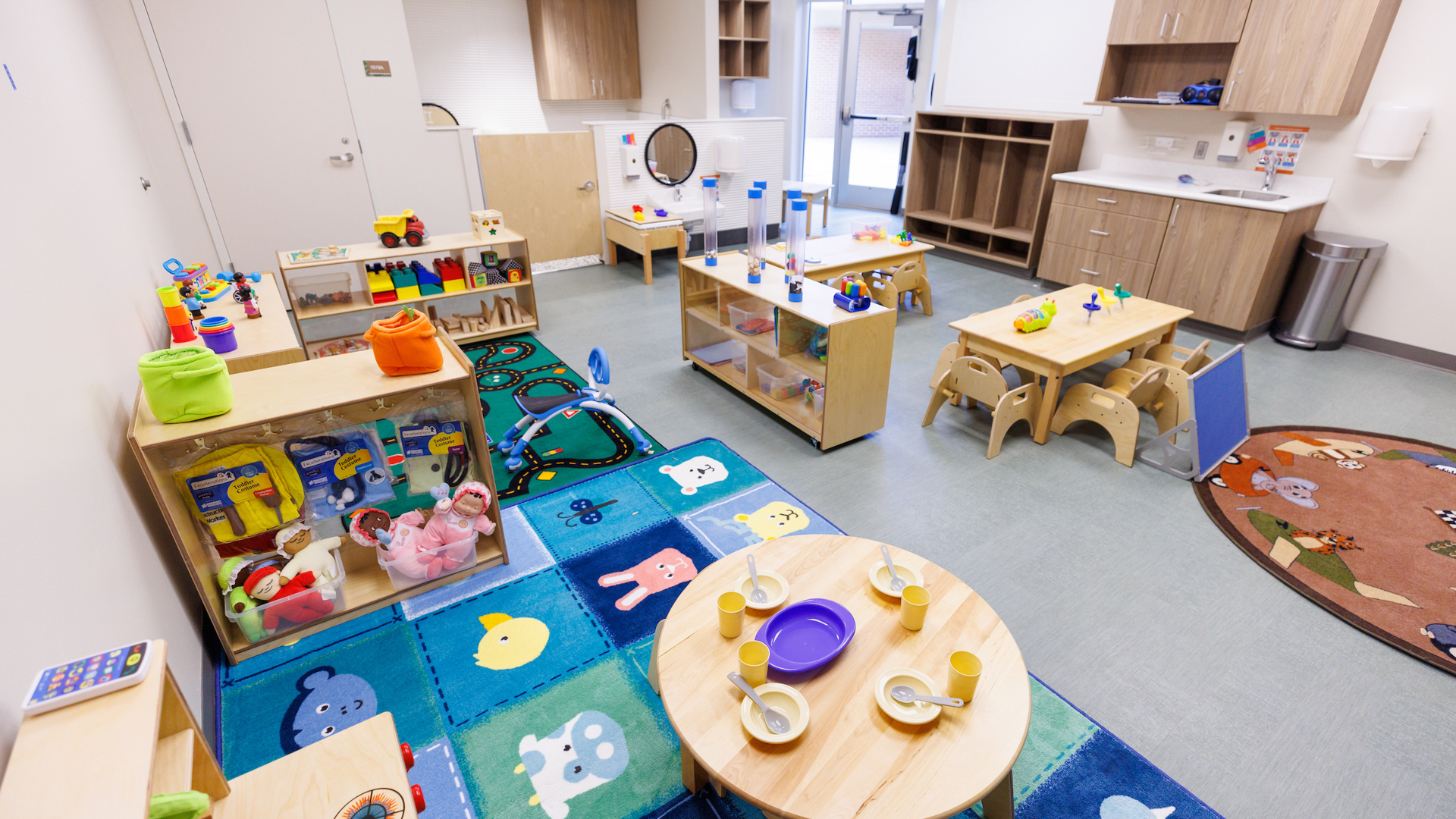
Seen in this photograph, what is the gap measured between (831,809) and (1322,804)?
4.88 feet

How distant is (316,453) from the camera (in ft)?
7.53

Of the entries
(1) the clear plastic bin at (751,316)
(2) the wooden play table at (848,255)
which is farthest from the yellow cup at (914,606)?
(2) the wooden play table at (848,255)

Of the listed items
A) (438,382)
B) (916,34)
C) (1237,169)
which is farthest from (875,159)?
(438,382)

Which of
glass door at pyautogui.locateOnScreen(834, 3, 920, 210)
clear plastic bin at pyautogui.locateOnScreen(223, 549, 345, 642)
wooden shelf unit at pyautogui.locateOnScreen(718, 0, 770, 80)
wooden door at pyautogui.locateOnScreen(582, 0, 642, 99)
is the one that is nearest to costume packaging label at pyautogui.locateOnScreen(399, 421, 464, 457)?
clear plastic bin at pyautogui.locateOnScreen(223, 549, 345, 642)

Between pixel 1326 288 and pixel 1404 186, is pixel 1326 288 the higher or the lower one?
the lower one

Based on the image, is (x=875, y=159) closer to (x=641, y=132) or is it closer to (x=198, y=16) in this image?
(x=641, y=132)

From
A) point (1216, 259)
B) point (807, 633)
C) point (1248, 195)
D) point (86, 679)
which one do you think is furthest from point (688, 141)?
point (86, 679)

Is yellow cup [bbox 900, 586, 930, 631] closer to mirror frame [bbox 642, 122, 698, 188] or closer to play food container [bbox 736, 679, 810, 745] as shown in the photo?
play food container [bbox 736, 679, 810, 745]

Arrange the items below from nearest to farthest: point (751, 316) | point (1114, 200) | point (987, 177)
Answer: point (751, 316) < point (1114, 200) < point (987, 177)

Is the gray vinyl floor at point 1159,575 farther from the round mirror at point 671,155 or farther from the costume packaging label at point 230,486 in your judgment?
the round mirror at point 671,155

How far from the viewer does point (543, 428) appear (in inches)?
139

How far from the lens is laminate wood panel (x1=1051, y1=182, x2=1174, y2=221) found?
465cm

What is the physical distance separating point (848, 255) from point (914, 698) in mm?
3666

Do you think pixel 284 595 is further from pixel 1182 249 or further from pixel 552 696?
pixel 1182 249
